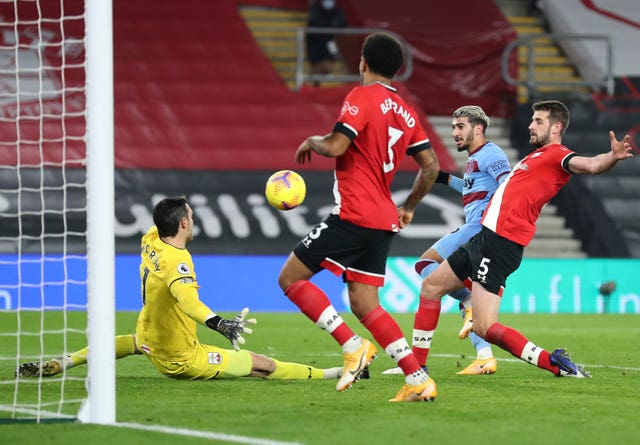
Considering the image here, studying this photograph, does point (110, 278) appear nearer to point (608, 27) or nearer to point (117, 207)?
point (117, 207)

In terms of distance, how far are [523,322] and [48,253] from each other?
7.07 metres

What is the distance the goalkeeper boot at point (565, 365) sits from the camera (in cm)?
788

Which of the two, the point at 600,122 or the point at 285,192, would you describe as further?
the point at 600,122

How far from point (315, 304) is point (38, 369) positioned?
2005mm

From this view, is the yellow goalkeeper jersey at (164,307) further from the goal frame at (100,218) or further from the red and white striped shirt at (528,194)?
the red and white striped shirt at (528,194)

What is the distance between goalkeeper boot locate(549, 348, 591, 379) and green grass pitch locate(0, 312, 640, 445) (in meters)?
0.09

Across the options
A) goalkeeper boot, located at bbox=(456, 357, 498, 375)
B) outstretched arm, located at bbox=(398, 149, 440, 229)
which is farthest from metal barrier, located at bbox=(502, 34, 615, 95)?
outstretched arm, located at bbox=(398, 149, 440, 229)

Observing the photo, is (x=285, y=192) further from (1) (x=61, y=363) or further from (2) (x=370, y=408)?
(1) (x=61, y=363)

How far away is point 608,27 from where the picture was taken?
2303cm

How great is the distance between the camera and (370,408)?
6332 millimetres

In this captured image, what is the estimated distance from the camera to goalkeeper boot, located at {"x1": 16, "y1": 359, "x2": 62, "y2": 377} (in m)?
7.46

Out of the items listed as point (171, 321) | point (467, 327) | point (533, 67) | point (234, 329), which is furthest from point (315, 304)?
point (533, 67)

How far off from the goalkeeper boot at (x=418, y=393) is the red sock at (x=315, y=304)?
0.48 metres

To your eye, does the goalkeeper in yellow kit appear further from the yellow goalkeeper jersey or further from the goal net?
the goal net
